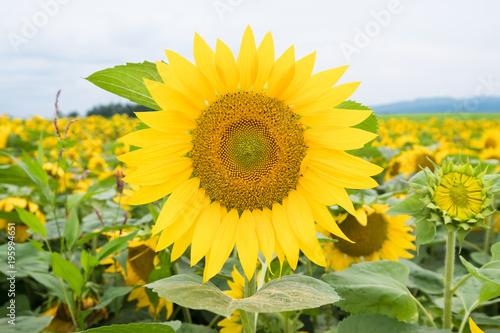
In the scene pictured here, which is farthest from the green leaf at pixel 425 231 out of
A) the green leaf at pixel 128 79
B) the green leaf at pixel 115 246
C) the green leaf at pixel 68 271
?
the green leaf at pixel 68 271

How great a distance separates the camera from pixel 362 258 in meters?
2.10

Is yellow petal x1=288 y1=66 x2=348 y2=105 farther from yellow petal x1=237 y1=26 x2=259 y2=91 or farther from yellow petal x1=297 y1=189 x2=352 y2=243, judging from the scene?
yellow petal x1=297 y1=189 x2=352 y2=243

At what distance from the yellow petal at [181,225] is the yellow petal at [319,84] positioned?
1.28 feet

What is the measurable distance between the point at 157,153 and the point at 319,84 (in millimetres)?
454

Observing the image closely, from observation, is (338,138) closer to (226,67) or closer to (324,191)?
(324,191)

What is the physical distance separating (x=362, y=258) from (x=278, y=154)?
1.22m

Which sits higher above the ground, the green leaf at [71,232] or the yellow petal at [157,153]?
the yellow petal at [157,153]

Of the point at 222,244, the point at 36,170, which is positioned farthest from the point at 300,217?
the point at 36,170

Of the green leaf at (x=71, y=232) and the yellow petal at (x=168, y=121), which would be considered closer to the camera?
the yellow petal at (x=168, y=121)

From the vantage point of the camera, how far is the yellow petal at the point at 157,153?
102cm

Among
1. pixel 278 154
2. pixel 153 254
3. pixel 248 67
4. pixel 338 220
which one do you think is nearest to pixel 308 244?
pixel 278 154

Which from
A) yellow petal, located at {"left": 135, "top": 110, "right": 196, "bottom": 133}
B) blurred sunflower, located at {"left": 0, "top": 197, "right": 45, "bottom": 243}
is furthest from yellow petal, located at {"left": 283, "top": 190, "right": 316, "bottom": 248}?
blurred sunflower, located at {"left": 0, "top": 197, "right": 45, "bottom": 243}

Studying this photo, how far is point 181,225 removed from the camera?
42.3 inches

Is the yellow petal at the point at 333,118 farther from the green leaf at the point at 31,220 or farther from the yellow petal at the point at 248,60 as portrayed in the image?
the green leaf at the point at 31,220
